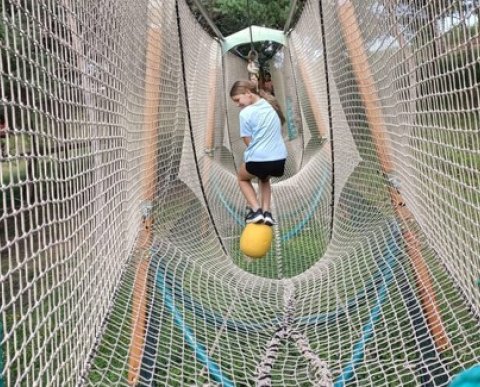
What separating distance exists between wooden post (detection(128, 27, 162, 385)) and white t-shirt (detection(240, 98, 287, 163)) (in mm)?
544

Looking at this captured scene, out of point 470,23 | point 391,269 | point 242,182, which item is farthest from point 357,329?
point 242,182

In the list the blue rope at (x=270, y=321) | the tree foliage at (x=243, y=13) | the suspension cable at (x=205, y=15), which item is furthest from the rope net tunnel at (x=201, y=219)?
the tree foliage at (x=243, y=13)

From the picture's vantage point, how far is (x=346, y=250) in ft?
6.28

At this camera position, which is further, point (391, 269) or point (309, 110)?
point (309, 110)

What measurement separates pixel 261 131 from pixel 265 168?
0.50ft

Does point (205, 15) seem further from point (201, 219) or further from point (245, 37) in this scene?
point (201, 219)

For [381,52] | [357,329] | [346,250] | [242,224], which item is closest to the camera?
[357,329]

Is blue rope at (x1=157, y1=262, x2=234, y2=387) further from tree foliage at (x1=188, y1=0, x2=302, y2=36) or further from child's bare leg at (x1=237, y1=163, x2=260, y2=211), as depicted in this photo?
tree foliage at (x1=188, y1=0, x2=302, y2=36)

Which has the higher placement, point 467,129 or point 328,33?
point 328,33

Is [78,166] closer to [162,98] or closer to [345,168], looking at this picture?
[162,98]

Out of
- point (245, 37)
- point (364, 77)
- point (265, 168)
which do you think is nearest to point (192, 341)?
point (364, 77)

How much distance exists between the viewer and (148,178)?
186cm

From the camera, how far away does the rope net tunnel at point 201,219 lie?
978mm

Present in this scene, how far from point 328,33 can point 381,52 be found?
753mm
